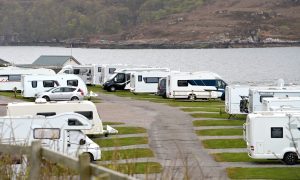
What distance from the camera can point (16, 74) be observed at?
5794cm

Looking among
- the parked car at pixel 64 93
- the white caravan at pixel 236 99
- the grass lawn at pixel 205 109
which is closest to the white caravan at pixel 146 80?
the parked car at pixel 64 93

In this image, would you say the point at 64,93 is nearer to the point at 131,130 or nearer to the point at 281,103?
the point at 131,130

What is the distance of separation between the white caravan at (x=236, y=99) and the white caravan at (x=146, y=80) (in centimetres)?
1784

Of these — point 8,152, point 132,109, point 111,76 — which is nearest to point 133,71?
point 111,76

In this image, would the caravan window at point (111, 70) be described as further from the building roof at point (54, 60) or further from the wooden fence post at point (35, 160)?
the wooden fence post at point (35, 160)

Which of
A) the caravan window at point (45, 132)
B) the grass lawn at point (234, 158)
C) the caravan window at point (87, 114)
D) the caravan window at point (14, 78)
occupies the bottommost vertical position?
the grass lawn at point (234, 158)

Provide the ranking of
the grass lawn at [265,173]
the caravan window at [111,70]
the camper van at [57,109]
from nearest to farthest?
the grass lawn at [265,173]
the camper van at [57,109]
the caravan window at [111,70]

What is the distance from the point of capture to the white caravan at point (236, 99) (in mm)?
39406

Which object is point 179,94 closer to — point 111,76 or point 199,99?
point 199,99

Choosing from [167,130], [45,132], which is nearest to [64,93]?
[167,130]

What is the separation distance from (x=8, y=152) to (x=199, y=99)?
1730 inches

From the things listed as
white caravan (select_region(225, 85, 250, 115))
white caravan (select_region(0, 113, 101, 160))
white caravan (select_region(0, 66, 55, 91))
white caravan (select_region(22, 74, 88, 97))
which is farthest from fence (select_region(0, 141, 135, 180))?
white caravan (select_region(0, 66, 55, 91))

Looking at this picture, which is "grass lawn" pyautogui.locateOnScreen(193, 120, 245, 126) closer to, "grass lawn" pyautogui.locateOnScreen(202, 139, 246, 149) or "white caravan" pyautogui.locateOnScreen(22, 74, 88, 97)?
"grass lawn" pyautogui.locateOnScreen(202, 139, 246, 149)

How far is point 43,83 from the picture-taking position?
168 ft
